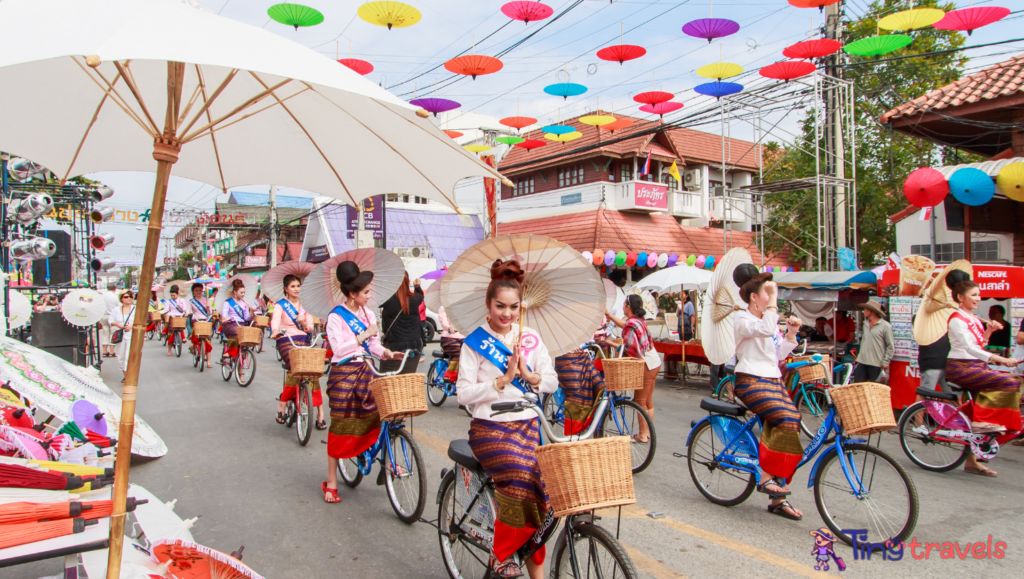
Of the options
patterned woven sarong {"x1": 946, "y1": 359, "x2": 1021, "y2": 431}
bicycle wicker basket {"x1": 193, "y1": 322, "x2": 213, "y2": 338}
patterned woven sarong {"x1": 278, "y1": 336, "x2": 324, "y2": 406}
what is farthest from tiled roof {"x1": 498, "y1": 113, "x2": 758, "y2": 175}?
patterned woven sarong {"x1": 946, "y1": 359, "x2": 1021, "y2": 431}

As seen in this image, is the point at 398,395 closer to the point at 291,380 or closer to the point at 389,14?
the point at 291,380

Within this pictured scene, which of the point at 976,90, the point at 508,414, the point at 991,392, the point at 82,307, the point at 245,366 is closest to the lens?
the point at 508,414

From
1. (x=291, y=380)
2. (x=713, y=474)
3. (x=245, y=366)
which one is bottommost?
(x=713, y=474)

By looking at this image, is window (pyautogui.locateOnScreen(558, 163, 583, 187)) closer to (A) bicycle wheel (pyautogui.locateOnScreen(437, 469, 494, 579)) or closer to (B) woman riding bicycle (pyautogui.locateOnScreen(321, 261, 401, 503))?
(B) woman riding bicycle (pyautogui.locateOnScreen(321, 261, 401, 503))

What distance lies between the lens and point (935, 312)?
21.1 feet

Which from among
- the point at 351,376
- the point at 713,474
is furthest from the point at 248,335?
the point at 713,474

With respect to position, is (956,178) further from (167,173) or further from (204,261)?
(204,261)

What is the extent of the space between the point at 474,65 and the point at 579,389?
8.51 m

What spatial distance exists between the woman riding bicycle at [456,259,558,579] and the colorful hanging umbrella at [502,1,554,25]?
30.2 ft

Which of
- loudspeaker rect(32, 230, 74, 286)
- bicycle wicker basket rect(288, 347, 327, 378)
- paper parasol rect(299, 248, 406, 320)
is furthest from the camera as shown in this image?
loudspeaker rect(32, 230, 74, 286)

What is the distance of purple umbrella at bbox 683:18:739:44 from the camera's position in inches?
456

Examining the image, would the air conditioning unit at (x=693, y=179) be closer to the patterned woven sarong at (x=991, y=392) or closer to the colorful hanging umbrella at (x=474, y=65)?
the colorful hanging umbrella at (x=474, y=65)

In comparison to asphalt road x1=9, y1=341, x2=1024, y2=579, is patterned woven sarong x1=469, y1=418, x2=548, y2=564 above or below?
above

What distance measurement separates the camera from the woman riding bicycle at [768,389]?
4488mm
